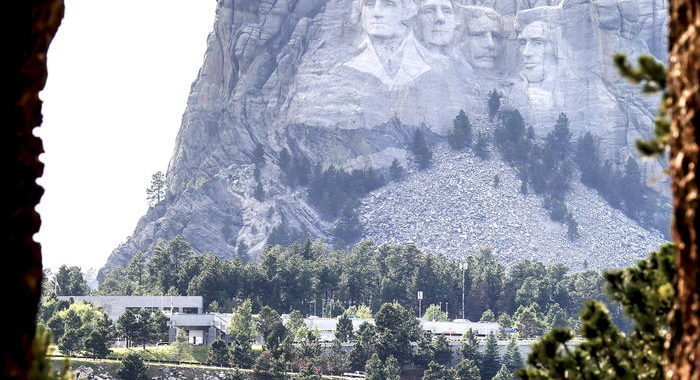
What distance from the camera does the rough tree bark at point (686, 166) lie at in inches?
652

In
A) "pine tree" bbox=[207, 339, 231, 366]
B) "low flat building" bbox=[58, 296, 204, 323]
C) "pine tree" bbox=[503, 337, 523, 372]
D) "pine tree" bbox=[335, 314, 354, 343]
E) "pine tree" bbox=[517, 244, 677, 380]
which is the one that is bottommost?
"pine tree" bbox=[517, 244, 677, 380]

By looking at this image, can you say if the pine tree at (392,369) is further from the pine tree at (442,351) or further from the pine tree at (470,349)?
the pine tree at (470,349)

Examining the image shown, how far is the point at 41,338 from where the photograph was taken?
20.0 m

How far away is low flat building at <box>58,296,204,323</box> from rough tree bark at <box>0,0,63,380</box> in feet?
570

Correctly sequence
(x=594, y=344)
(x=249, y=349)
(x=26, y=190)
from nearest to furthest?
(x=26, y=190), (x=594, y=344), (x=249, y=349)

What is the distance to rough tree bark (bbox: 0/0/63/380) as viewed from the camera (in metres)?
17.7

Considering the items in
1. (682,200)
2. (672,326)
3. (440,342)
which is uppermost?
(440,342)

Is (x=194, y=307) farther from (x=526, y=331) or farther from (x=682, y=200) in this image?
(x=682, y=200)

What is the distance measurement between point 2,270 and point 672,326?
6.92 m

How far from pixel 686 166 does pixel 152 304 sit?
17883cm

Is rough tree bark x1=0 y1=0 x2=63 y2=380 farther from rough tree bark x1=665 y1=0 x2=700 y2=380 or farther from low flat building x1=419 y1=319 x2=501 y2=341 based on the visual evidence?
low flat building x1=419 y1=319 x2=501 y2=341

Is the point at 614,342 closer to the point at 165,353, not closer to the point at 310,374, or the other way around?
the point at 310,374

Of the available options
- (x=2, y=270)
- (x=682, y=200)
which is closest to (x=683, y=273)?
(x=682, y=200)

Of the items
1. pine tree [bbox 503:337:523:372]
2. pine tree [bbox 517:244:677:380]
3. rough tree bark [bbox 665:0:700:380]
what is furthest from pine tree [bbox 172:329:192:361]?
rough tree bark [bbox 665:0:700:380]
